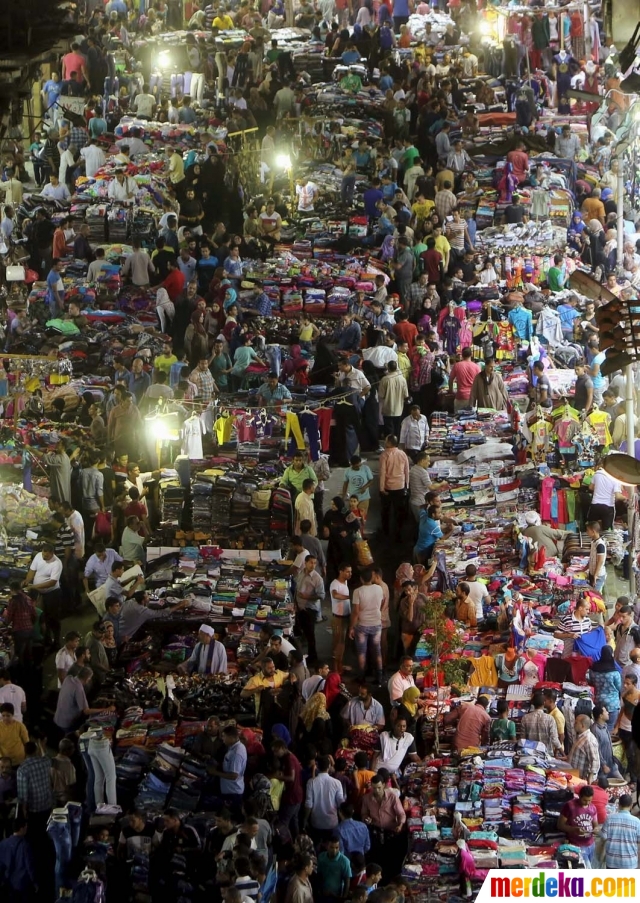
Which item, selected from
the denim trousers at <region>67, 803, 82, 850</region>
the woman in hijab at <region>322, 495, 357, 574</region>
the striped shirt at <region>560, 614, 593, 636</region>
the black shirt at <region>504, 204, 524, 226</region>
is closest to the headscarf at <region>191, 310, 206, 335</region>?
the woman in hijab at <region>322, 495, 357, 574</region>

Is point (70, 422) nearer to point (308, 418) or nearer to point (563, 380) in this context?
point (308, 418)

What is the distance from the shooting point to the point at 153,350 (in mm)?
29266

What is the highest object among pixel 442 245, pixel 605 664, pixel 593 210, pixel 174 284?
pixel 442 245

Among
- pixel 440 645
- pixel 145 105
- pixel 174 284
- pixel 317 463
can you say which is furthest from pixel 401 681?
pixel 145 105

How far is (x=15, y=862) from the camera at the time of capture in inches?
782

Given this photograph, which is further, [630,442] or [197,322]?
[197,322]

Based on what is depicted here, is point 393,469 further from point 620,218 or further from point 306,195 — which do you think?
point 306,195

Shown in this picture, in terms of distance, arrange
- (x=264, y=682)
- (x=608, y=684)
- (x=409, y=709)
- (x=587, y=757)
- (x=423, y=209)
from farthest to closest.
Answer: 1. (x=423, y=209)
2. (x=608, y=684)
3. (x=264, y=682)
4. (x=409, y=709)
5. (x=587, y=757)

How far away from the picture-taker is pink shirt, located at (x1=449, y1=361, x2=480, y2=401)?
28156 mm

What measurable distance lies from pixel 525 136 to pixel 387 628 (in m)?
14.2

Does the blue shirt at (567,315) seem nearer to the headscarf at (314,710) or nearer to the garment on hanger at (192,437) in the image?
the garment on hanger at (192,437)

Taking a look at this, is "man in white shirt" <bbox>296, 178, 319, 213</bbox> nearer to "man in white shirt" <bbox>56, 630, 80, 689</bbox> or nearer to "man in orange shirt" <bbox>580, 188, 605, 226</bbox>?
"man in orange shirt" <bbox>580, 188, 605, 226</bbox>

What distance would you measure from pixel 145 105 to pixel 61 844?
18540mm

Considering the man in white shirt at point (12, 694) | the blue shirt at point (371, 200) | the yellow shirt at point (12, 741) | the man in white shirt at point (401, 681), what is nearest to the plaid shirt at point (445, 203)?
the blue shirt at point (371, 200)
